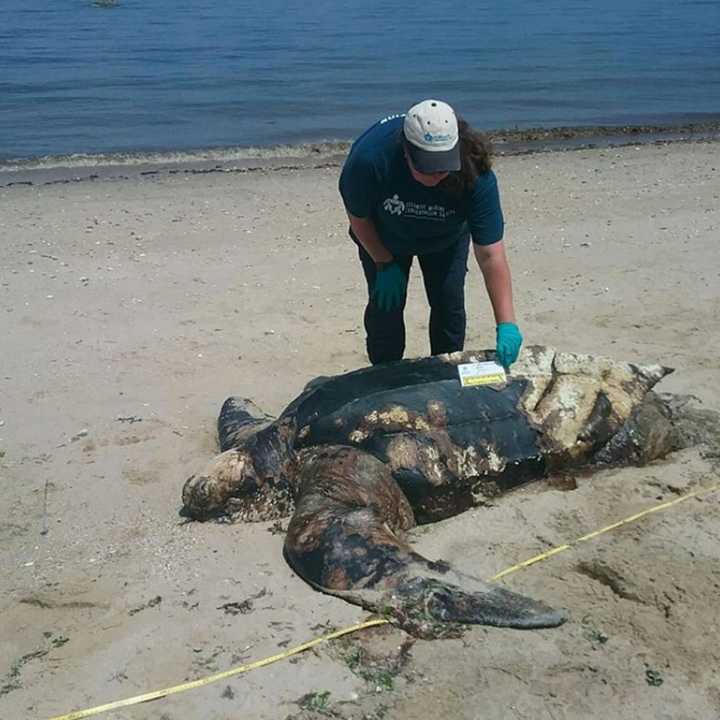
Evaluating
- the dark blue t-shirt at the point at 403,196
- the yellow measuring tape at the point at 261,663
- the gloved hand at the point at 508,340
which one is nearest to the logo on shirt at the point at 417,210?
the dark blue t-shirt at the point at 403,196

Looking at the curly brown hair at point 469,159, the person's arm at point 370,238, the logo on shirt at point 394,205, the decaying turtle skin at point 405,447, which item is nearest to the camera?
the decaying turtle skin at point 405,447

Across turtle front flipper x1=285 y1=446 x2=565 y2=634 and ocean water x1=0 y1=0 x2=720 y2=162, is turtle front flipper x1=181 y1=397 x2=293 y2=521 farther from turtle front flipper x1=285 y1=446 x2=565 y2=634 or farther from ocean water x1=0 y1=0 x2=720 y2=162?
ocean water x1=0 y1=0 x2=720 y2=162

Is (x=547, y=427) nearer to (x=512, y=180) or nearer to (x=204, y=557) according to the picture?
(x=204, y=557)

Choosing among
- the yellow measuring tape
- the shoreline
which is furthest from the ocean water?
the yellow measuring tape

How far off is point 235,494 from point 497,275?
1.40 meters

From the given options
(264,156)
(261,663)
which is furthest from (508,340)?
(264,156)

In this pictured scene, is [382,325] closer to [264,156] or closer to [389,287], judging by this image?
[389,287]

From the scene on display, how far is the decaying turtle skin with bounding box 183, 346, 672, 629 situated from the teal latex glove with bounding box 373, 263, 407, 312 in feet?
1.35

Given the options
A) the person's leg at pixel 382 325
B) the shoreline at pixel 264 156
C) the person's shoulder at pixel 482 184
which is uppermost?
the person's shoulder at pixel 482 184

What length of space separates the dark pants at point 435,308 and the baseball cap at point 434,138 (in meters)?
0.85

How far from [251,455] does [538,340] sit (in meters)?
2.26

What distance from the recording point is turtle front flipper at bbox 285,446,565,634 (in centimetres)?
314

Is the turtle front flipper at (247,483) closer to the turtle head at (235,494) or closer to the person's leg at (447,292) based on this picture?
the turtle head at (235,494)

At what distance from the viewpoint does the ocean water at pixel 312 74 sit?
48.4ft
